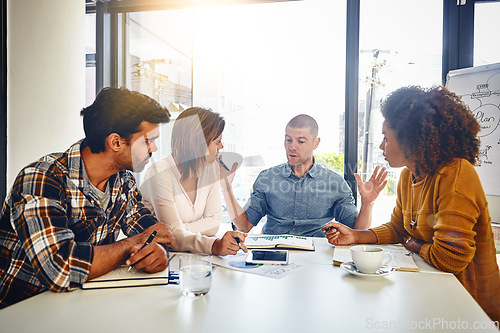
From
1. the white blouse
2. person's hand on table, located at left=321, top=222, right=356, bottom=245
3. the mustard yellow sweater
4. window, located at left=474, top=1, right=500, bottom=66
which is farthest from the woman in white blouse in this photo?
window, located at left=474, top=1, right=500, bottom=66

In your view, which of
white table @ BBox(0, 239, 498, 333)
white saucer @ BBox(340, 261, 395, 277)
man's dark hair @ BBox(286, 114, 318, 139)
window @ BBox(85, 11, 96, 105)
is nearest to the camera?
white table @ BBox(0, 239, 498, 333)

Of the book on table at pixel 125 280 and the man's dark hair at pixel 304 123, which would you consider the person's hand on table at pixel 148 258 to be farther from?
the man's dark hair at pixel 304 123

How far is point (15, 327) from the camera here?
2.80 ft

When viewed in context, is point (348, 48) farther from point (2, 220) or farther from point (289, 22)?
point (2, 220)

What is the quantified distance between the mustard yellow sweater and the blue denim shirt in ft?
2.85

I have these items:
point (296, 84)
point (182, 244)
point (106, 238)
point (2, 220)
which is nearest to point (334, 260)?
point (182, 244)

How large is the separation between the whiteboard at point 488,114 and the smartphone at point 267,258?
75.6 inches

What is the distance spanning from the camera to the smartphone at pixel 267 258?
135 cm

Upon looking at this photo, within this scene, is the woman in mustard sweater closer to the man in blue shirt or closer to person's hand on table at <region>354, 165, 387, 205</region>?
person's hand on table at <region>354, 165, 387, 205</region>

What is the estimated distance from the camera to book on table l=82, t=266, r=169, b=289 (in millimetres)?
1107

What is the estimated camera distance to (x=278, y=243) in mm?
1609

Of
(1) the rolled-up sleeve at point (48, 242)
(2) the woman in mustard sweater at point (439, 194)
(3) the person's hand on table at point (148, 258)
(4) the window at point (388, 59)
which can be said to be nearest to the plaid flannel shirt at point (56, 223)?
(1) the rolled-up sleeve at point (48, 242)

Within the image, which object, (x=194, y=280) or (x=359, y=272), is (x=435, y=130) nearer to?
(x=359, y=272)

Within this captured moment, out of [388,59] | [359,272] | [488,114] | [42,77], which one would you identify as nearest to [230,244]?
[359,272]
